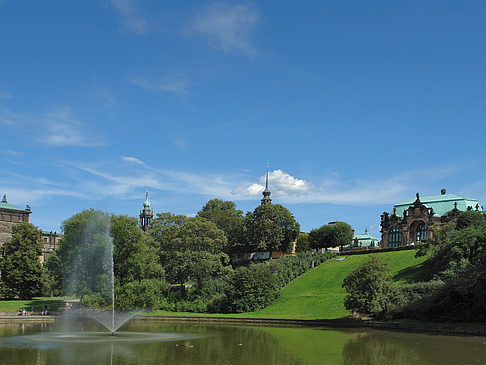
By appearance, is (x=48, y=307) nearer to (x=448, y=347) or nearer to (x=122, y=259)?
(x=122, y=259)

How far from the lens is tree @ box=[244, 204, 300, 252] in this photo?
297 ft

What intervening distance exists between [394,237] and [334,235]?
11184 mm

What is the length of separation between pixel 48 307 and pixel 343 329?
124 feet

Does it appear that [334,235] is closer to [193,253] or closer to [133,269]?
[193,253]

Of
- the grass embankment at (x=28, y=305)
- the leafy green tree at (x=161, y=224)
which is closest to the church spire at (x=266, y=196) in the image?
the leafy green tree at (x=161, y=224)

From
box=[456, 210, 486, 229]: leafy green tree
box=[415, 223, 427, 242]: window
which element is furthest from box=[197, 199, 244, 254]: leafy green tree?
box=[456, 210, 486, 229]: leafy green tree

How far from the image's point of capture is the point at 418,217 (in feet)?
302

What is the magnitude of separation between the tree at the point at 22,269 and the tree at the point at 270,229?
120ft

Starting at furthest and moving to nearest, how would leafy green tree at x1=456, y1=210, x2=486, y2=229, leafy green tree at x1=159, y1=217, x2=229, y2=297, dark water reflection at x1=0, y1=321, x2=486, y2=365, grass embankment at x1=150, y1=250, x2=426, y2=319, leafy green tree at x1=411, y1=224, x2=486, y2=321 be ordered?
leafy green tree at x1=456, y1=210, x2=486, y2=229
leafy green tree at x1=159, y1=217, x2=229, y2=297
grass embankment at x1=150, y1=250, x2=426, y2=319
leafy green tree at x1=411, y1=224, x2=486, y2=321
dark water reflection at x1=0, y1=321, x2=486, y2=365

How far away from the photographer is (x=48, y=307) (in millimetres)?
61562

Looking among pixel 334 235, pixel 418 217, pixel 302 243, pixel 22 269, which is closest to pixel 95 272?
pixel 22 269

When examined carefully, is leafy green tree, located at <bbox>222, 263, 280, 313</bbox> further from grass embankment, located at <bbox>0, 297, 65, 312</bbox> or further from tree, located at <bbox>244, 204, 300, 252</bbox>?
tree, located at <bbox>244, 204, 300, 252</bbox>

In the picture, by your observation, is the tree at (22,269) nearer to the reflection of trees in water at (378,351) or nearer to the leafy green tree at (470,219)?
the reflection of trees in water at (378,351)

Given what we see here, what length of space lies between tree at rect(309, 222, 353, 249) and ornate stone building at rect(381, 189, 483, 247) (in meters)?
6.72
